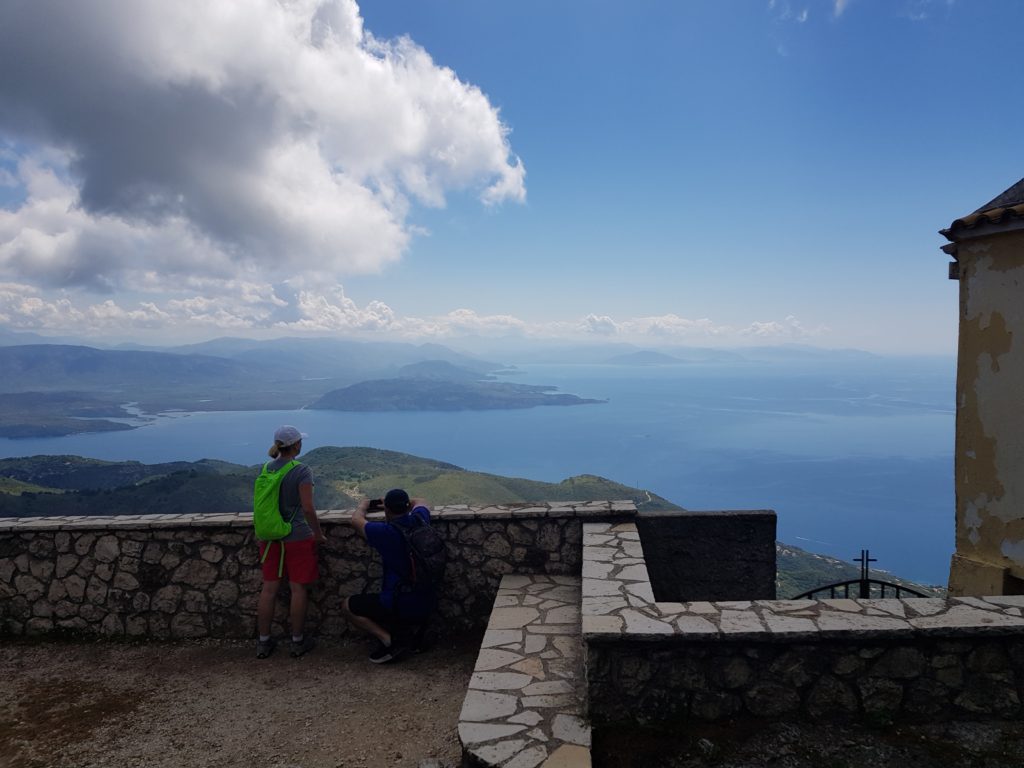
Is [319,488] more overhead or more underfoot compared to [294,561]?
more underfoot

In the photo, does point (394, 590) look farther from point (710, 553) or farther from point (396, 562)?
point (710, 553)

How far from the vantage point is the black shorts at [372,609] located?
5297mm

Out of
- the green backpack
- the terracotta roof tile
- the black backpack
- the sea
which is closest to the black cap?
the black backpack

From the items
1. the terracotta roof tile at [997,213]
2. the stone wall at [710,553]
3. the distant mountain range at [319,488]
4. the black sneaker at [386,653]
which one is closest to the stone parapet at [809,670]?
the black sneaker at [386,653]

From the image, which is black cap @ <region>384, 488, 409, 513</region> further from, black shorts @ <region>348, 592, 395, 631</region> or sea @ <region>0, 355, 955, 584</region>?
sea @ <region>0, 355, 955, 584</region>

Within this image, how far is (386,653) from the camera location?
17.8 feet

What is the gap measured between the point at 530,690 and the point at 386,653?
6.48ft

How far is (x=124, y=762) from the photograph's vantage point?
4055 mm

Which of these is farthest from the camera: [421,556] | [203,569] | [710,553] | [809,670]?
[710,553]

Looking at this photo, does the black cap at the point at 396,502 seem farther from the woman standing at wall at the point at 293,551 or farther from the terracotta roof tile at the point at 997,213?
the terracotta roof tile at the point at 997,213

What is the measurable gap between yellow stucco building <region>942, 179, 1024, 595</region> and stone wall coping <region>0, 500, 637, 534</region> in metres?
3.51

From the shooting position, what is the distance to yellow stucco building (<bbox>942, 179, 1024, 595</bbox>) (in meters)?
5.92

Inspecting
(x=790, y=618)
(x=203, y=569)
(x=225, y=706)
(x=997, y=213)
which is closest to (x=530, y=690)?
(x=790, y=618)

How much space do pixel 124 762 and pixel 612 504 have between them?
438 centimetres
